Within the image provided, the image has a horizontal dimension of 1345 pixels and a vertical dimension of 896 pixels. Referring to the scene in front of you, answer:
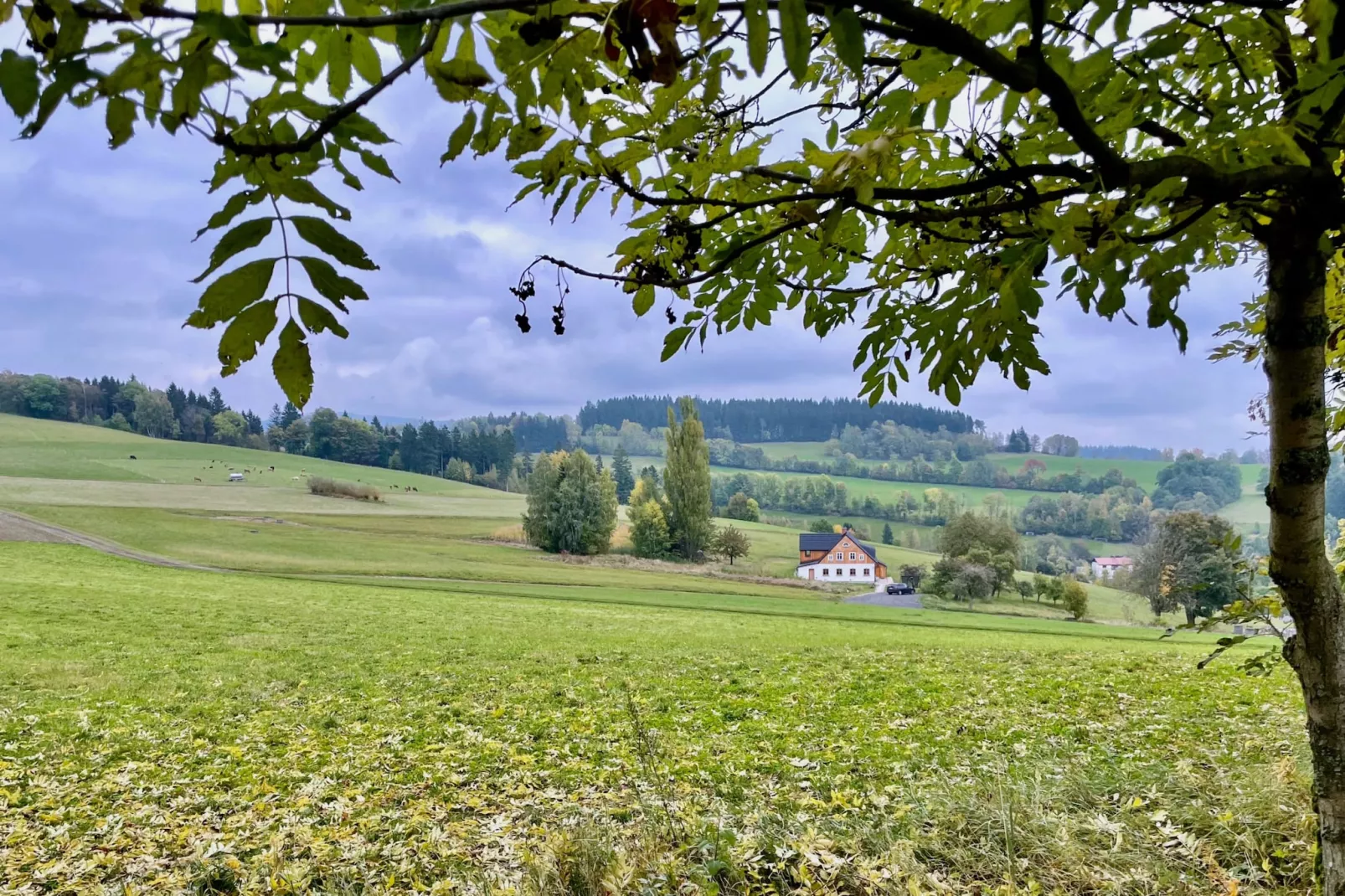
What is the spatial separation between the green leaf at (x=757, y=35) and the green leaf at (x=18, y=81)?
2.53ft

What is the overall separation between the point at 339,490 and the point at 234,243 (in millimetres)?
61944

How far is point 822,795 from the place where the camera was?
4.33 meters

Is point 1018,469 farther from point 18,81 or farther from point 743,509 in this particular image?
point 18,81

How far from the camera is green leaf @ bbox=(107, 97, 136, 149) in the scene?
0.81 m

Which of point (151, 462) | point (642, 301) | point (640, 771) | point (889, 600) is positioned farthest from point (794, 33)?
point (151, 462)

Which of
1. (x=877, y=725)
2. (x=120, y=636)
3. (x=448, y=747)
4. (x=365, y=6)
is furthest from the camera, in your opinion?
(x=120, y=636)

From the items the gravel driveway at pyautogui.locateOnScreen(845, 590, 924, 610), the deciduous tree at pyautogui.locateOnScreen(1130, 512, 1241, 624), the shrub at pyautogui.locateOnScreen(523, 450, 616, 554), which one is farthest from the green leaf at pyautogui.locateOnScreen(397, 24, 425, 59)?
the shrub at pyautogui.locateOnScreen(523, 450, 616, 554)

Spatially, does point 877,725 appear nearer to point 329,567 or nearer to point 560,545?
point 329,567

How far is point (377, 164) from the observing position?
95 cm

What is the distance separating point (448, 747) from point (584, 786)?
1.85 metres

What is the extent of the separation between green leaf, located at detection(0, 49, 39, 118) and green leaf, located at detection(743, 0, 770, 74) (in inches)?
30.3

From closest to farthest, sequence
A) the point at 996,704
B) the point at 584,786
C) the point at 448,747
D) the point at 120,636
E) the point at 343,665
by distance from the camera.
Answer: the point at 584,786 → the point at 448,747 → the point at 996,704 → the point at 343,665 → the point at 120,636

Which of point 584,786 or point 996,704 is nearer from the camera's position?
point 584,786

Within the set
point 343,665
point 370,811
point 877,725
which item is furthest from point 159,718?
point 877,725
